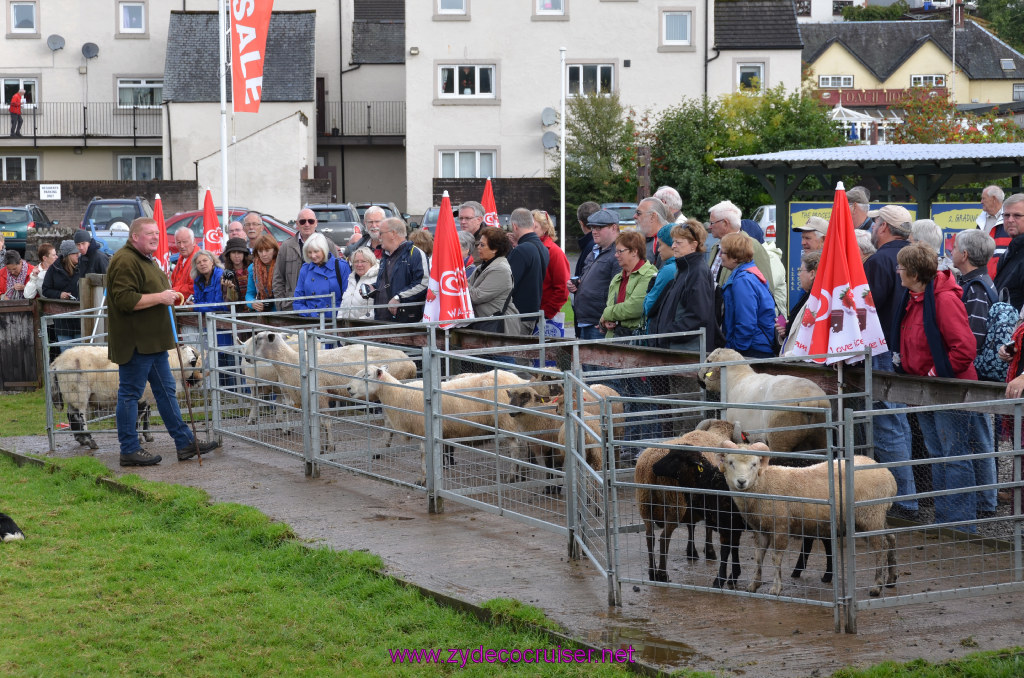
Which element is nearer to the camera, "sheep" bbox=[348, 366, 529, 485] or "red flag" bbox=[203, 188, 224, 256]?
"sheep" bbox=[348, 366, 529, 485]

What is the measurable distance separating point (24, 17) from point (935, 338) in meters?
48.0

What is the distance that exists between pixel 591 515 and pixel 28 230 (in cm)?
2810

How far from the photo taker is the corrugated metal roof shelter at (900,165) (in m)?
17.6

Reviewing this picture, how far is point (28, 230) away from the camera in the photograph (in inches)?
1224

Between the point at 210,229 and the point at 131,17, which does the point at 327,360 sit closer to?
the point at 210,229

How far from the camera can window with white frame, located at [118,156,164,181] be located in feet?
157

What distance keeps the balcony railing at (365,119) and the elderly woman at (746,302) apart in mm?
39031

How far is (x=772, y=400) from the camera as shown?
7840 mm

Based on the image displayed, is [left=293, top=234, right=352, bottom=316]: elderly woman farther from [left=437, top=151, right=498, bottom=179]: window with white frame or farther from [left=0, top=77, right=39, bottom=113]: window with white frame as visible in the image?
[left=0, top=77, right=39, bottom=113]: window with white frame

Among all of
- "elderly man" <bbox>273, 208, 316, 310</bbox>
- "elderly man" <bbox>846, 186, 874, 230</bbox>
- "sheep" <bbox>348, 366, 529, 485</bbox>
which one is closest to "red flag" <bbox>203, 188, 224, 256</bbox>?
"elderly man" <bbox>273, 208, 316, 310</bbox>

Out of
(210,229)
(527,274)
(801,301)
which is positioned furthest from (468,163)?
(801,301)

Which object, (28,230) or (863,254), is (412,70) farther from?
(863,254)

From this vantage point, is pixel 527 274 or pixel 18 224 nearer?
pixel 527 274

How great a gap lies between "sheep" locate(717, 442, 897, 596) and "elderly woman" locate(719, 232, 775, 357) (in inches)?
110
